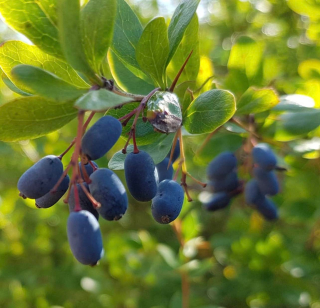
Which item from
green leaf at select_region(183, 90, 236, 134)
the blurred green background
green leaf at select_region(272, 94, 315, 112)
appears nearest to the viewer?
green leaf at select_region(183, 90, 236, 134)

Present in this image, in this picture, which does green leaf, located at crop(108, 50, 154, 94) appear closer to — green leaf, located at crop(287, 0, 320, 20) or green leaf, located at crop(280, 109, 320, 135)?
green leaf, located at crop(280, 109, 320, 135)

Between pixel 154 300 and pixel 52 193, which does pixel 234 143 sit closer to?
pixel 52 193

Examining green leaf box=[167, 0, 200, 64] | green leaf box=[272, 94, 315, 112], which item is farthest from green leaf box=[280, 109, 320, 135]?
green leaf box=[167, 0, 200, 64]

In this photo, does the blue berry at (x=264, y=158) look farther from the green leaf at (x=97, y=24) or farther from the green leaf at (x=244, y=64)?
the green leaf at (x=97, y=24)

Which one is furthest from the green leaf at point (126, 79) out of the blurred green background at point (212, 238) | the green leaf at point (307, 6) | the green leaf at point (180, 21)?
the green leaf at point (307, 6)

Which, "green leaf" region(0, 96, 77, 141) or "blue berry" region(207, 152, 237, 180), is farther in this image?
"blue berry" region(207, 152, 237, 180)
